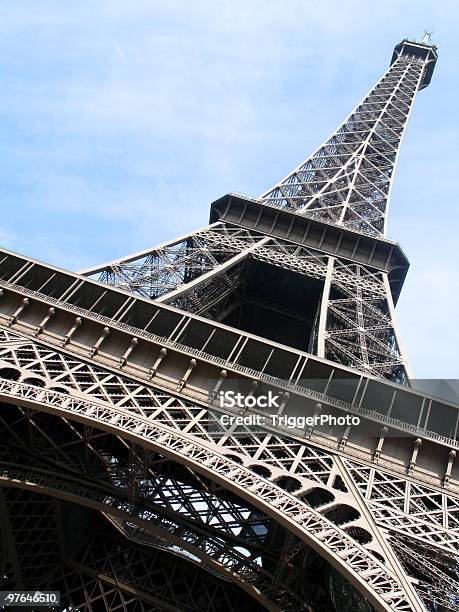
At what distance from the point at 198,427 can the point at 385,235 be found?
72.0 ft

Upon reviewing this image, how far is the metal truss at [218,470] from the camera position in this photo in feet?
49.0

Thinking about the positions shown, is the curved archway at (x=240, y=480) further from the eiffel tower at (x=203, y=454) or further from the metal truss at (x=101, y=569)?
the metal truss at (x=101, y=569)

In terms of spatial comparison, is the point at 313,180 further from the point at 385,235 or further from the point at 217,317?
the point at 217,317

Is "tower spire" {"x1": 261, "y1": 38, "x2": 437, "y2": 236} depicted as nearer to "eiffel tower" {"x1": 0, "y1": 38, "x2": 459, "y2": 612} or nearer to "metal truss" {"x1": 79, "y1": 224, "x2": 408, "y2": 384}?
"metal truss" {"x1": 79, "y1": 224, "x2": 408, "y2": 384}

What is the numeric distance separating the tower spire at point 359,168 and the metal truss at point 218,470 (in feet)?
66.5

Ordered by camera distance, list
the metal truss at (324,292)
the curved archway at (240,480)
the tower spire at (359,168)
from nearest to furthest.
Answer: the curved archway at (240,480) < the metal truss at (324,292) < the tower spire at (359,168)

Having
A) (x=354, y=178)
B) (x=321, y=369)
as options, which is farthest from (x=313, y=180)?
(x=321, y=369)

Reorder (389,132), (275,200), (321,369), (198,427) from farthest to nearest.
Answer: (389,132) → (275,200) → (321,369) → (198,427)

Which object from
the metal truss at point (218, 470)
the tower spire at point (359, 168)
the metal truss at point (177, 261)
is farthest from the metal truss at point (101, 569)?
the tower spire at point (359, 168)

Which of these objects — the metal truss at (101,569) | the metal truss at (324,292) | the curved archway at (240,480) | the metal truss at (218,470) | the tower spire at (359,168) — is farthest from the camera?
the tower spire at (359,168)

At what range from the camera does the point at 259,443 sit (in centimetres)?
1730

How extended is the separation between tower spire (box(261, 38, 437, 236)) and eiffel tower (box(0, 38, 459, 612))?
392 inches

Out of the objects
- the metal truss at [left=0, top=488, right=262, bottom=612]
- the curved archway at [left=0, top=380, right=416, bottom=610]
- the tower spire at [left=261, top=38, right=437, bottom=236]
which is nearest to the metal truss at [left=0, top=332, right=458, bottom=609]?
the curved archway at [left=0, top=380, right=416, bottom=610]

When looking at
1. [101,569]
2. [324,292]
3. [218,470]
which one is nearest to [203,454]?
[218,470]
